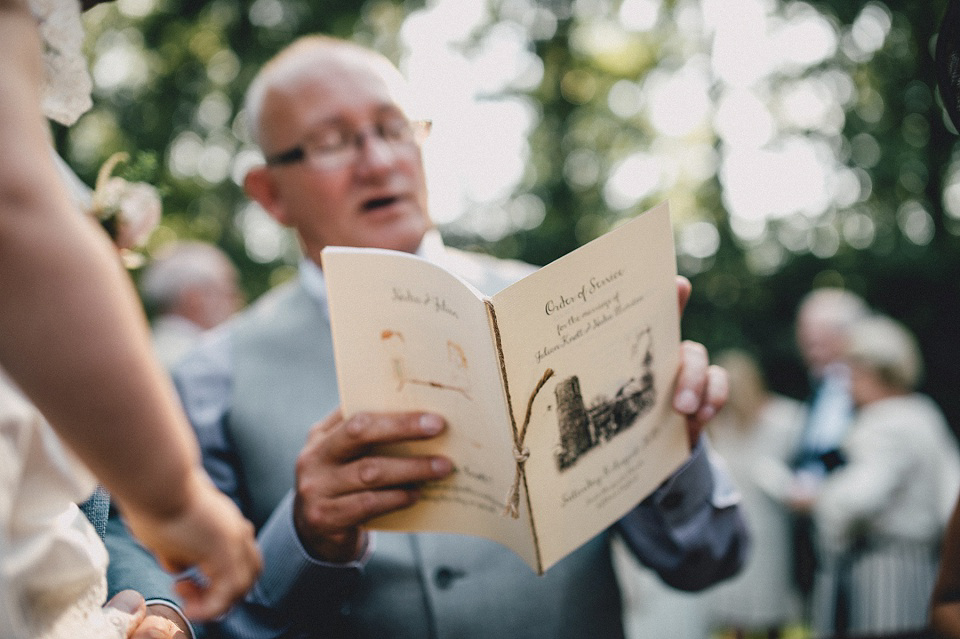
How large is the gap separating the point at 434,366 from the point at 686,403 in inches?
17.7

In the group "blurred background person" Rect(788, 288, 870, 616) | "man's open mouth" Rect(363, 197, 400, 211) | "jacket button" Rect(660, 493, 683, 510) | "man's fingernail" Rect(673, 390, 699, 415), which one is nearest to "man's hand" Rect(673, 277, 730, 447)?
"man's fingernail" Rect(673, 390, 699, 415)

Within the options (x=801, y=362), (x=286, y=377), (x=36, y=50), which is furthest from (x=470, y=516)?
(x=801, y=362)

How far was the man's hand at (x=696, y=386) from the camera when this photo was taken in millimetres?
1235

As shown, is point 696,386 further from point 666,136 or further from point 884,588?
point 666,136

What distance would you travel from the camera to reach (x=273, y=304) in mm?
1840

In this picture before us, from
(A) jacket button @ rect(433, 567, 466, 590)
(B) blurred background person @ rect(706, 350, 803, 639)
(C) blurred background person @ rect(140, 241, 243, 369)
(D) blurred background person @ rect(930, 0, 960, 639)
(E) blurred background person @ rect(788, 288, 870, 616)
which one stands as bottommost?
(B) blurred background person @ rect(706, 350, 803, 639)

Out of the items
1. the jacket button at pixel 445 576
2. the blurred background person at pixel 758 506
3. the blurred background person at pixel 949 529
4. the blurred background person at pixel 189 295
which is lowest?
the blurred background person at pixel 758 506

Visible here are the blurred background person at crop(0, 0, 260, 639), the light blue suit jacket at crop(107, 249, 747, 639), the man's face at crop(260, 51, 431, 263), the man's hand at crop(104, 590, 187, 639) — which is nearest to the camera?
the blurred background person at crop(0, 0, 260, 639)

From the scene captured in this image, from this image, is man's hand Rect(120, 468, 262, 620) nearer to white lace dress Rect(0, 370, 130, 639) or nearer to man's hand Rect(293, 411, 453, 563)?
white lace dress Rect(0, 370, 130, 639)

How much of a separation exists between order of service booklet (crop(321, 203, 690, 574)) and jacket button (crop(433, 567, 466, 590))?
26cm

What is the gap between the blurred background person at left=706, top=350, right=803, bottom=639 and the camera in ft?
15.6

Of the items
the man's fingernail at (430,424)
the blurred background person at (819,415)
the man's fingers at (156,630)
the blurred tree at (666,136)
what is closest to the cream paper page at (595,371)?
the man's fingernail at (430,424)

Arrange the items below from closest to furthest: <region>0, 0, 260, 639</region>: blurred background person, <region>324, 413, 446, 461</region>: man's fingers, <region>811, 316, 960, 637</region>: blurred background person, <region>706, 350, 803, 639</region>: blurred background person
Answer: <region>0, 0, 260, 639</region>: blurred background person → <region>324, 413, 446, 461</region>: man's fingers → <region>811, 316, 960, 637</region>: blurred background person → <region>706, 350, 803, 639</region>: blurred background person

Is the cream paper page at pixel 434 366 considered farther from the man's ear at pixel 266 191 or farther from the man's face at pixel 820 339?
the man's face at pixel 820 339
